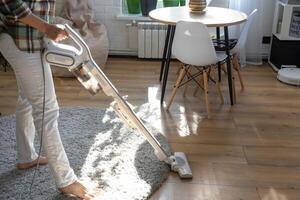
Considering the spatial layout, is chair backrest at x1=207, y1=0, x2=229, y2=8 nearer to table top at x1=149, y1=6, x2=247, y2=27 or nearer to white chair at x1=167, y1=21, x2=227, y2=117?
table top at x1=149, y1=6, x2=247, y2=27

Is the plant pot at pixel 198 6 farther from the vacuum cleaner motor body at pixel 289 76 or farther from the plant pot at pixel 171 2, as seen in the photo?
the vacuum cleaner motor body at pixel 289 76

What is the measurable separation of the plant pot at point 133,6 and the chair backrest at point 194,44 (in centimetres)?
141

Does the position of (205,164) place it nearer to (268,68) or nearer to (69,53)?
(69,53)

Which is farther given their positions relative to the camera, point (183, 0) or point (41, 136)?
point (183, 0)

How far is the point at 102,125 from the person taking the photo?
2.59 m

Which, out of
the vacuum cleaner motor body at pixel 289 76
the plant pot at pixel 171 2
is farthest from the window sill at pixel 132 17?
the vacuum cleaner motor body at pixel 289 76

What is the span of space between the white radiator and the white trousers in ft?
7.22

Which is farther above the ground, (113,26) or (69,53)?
(69,53)

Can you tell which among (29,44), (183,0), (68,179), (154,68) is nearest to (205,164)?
(68,179)

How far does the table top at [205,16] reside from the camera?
265cm

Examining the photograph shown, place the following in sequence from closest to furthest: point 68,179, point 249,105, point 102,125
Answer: point 68,179 < point 102,125 < point 249,105

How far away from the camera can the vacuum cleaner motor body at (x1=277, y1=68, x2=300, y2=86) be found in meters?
3.31

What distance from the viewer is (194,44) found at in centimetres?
255

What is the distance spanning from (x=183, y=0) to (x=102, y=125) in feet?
6.18
